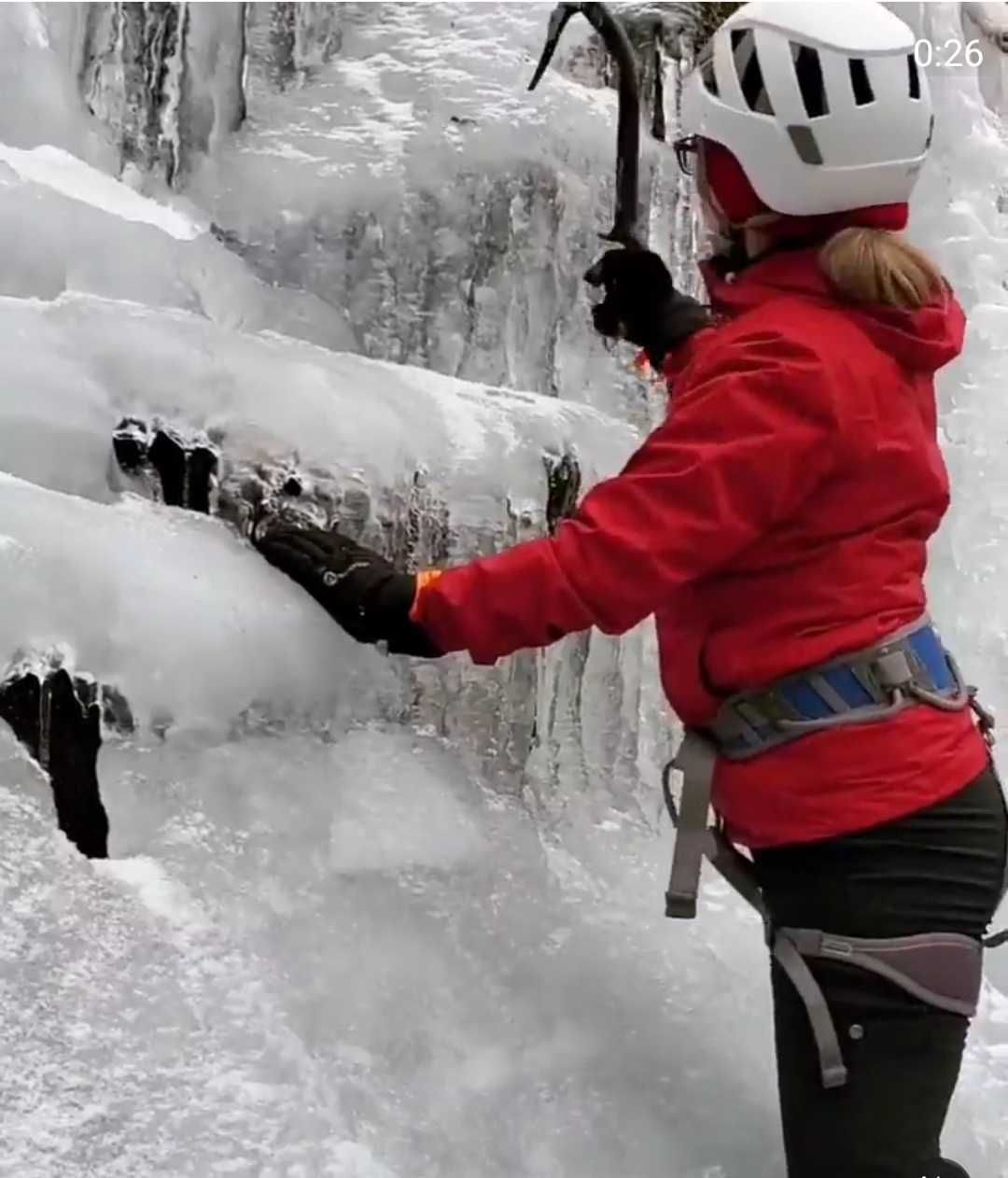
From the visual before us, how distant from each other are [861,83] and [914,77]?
0.06 metres

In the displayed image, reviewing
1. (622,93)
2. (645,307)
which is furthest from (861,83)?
(622,93)

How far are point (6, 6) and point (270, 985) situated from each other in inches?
42.2

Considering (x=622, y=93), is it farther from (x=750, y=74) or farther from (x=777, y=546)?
(x=777, y=546)

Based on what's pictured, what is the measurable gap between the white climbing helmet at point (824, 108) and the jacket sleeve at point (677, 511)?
14 cm

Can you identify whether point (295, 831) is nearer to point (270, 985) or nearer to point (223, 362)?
point (270, 985)

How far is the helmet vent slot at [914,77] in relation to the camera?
108 centimetres

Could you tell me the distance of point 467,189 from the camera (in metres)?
1.87

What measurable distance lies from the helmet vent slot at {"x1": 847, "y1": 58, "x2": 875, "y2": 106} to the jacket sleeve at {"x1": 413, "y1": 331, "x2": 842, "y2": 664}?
0.20 m

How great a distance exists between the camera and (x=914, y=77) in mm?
1087

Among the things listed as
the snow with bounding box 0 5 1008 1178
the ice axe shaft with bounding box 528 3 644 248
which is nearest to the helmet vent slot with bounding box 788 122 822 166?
the snow with bounding box 0 5 1008 1178

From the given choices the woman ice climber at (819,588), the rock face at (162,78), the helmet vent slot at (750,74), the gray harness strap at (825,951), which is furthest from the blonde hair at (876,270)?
the rock face at (162,78)

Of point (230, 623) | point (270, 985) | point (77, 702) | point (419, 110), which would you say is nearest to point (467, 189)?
point (419, 110)

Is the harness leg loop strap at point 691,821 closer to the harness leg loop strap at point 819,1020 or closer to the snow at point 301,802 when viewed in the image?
the harness leg loop strap at point 819,1020

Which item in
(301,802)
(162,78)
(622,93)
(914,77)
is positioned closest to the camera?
(914,77)
